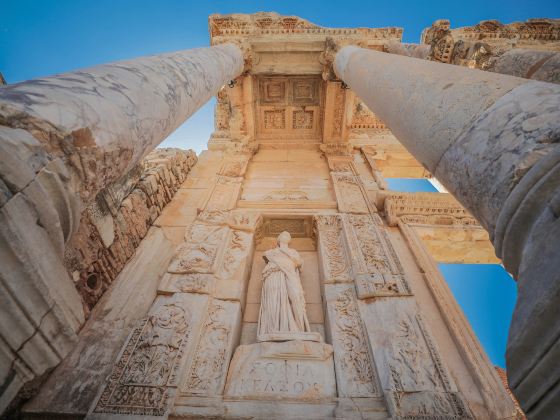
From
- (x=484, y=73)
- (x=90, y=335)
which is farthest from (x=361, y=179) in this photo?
(x=90, y=335)

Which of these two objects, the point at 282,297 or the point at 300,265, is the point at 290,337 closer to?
the point at 282,297

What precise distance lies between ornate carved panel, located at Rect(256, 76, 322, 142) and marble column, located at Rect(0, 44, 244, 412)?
7.13 metres

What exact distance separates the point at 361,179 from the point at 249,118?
4045mm

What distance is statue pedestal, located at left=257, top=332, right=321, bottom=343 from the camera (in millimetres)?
3373

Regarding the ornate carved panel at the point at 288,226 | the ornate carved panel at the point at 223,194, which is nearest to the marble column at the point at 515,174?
the ornate carved panel at the point at 288,226

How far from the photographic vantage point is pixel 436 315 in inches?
153

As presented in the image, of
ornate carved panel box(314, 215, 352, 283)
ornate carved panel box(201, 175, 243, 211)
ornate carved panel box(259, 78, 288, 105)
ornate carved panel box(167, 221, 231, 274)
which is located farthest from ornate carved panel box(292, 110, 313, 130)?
ornate carved panel box(167, 221, 231, 274)

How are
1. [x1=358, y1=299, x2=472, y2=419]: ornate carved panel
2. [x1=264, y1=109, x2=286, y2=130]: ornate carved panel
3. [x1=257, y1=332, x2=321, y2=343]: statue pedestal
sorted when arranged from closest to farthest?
[x1=358, y1=299, x2=472, y2=419]: ornate carved panel → [x1=257, y1=332, x2=321, y2=343]: statue pedestal → [x1=264, y1=109, x2=286, y2=130]: ornate carved panel

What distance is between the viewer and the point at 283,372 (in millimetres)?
3047

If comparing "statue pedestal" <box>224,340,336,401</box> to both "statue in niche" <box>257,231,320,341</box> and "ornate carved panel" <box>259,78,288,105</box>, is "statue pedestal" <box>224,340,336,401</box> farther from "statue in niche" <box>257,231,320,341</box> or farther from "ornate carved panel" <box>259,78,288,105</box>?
"ornate carved panel" <box>259,78,288,105</box>

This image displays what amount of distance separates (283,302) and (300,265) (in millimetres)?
946

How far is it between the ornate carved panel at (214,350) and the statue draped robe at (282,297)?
39 centimetres

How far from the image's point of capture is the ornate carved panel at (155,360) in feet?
8.66

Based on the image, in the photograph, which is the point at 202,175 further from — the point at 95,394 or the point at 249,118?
the point at 95,394
